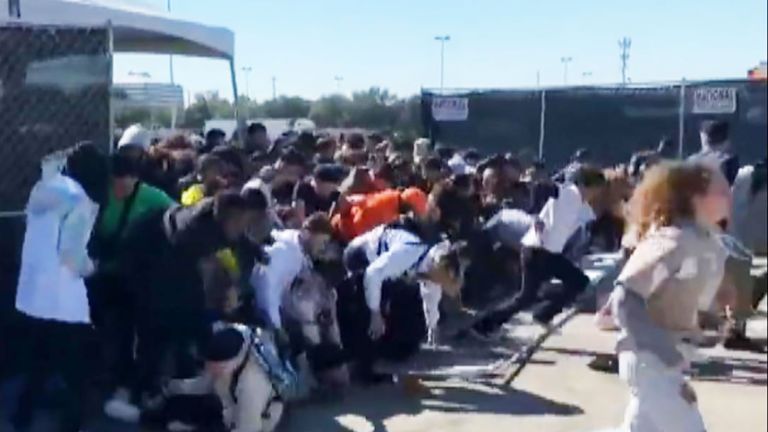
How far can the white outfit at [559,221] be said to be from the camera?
966 cm

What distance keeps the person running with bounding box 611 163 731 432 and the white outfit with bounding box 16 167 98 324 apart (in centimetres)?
281

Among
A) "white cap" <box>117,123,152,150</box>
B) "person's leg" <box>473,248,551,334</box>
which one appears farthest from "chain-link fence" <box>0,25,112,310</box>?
"person's leg" <box>473,248,551,334</box>

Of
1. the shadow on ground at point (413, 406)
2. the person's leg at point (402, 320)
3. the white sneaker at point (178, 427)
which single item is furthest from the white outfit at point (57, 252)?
the person's leg at point (402, 320)

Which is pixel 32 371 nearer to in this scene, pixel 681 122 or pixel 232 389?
pixel 232 389

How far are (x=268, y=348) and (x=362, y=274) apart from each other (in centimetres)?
132

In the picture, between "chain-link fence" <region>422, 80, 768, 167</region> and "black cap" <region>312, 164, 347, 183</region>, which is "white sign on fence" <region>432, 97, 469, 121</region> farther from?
"black cap" <region>312, 164, 347, 183</region>

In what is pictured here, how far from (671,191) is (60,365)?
3.46 metres

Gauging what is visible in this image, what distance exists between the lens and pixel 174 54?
14242 millimetres

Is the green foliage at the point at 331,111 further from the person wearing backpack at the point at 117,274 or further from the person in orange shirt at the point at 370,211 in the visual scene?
the person wearing backpack at the point at 117,274

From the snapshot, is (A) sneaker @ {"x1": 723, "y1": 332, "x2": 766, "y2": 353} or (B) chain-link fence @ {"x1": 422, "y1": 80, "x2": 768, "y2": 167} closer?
(A) sneaker @ {"x1": 723, "y1": 332, "x2": 766, "y2": 353}

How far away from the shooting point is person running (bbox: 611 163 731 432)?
13.9ft

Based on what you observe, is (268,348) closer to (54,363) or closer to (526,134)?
(54,363)

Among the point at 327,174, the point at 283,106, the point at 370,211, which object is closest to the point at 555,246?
the point at 370,211

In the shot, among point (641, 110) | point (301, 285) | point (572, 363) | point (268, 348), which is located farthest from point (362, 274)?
point (641, 110)
